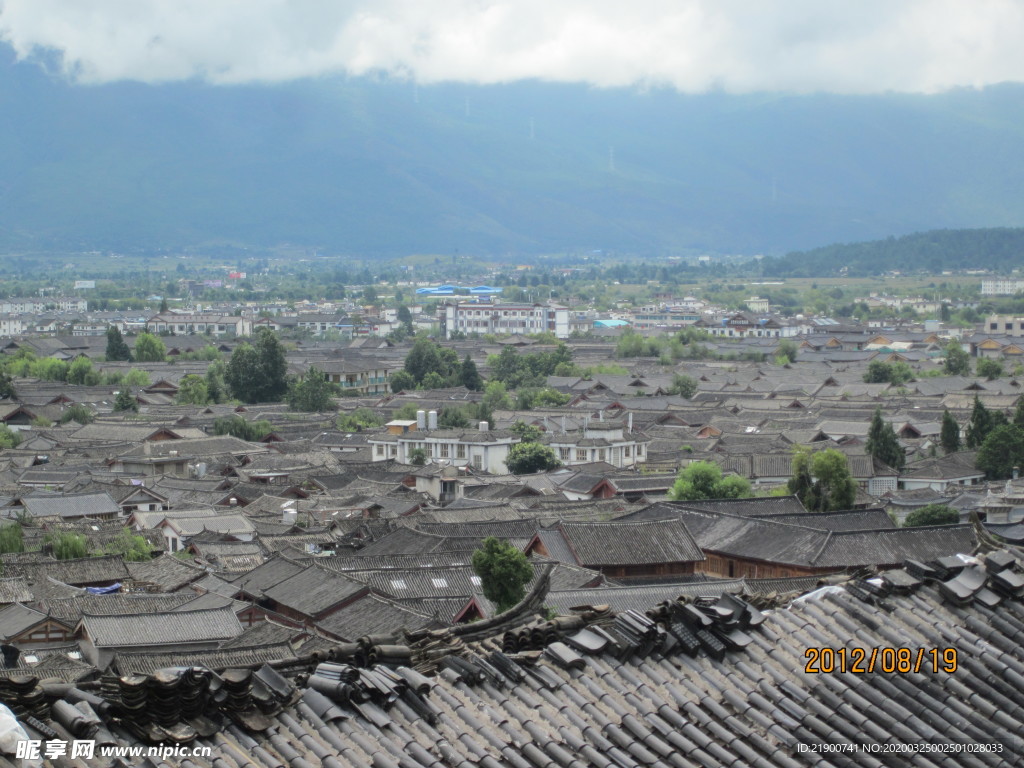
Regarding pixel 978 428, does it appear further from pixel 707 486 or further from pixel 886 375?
pixel 886 375

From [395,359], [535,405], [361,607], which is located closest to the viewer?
[361,607]

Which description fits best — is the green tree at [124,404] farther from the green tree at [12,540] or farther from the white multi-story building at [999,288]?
the white multi-story building at [999,288]

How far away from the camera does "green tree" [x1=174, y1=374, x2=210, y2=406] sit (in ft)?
148

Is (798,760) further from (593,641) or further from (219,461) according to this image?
(219,461)

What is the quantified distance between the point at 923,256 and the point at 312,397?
10366 centimetres

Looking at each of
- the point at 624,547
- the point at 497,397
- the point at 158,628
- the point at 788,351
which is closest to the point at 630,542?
the point at 624,547

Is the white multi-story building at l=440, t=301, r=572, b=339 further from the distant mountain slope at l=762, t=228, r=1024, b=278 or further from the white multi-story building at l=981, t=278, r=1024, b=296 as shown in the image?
the distant mountain slope at l=762, t=228, r=1024, b=278

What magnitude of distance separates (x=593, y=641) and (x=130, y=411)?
37.5 m

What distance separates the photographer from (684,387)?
1906 inches

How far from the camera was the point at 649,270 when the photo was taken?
5866 inches

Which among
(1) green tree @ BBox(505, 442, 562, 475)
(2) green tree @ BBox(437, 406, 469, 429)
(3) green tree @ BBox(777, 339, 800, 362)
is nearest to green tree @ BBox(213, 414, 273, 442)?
(2) green tree @ BBox(437, 406, 469, 429)

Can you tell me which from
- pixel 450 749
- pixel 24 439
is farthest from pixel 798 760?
pixel 24 439

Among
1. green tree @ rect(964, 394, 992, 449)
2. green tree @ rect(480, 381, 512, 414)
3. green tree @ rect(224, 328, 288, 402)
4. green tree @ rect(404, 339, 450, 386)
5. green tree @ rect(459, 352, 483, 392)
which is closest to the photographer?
green tree @ rect(964, 394, 992, 449)

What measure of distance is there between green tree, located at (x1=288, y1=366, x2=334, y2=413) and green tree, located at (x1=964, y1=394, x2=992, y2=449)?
20225 mm
